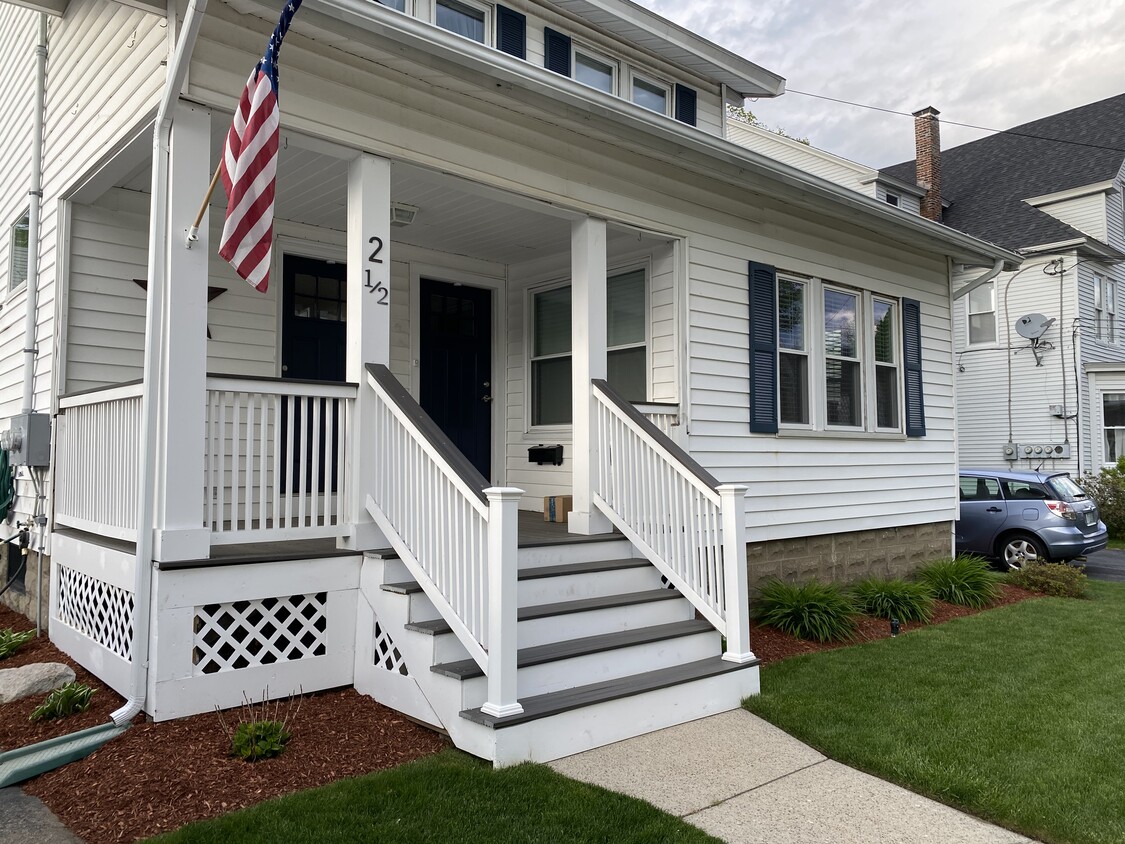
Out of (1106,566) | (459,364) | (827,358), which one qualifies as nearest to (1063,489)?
(1106,566)

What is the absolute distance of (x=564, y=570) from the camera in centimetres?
482

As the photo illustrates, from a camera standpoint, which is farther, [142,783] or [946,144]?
[946,144]

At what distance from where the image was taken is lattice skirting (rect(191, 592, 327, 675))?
13.4ft

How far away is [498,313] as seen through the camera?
7.71m

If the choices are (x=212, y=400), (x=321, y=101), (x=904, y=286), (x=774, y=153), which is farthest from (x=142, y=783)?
(x=774, y=153)

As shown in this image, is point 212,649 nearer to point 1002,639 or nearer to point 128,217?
point 128,217

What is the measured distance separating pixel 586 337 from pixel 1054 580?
6.31m

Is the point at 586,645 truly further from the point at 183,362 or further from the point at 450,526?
the point at 183,362

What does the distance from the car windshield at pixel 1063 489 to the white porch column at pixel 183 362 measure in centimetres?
1029

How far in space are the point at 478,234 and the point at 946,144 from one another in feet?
71.0

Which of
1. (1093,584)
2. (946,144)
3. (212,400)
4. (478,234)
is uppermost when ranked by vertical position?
(946,144)

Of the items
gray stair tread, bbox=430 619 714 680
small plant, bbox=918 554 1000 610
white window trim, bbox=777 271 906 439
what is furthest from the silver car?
gray stair tread, bbox=430 619 714 680

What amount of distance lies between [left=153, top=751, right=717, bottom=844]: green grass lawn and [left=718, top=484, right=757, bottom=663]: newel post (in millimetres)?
1583

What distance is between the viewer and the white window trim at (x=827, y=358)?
7.58 meters
